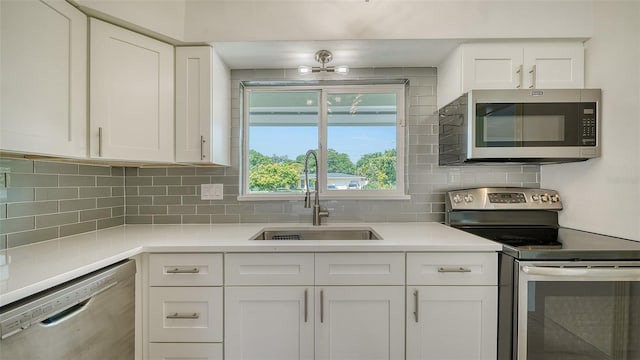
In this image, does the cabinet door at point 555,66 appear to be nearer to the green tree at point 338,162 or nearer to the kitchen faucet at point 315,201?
the green tree at point 338,162

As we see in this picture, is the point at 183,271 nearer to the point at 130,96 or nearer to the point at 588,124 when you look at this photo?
the point at 130,96

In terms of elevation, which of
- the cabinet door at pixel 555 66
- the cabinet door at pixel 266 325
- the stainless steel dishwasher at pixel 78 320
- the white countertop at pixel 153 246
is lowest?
the cabinet door at pixel 266 325

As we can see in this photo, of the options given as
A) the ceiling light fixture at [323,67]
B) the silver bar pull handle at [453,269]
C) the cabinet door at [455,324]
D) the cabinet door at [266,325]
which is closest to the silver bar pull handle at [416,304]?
the cabinet door at [455,324]

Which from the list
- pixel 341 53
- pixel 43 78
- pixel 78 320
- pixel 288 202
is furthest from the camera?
pixel 288 202

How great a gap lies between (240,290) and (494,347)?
1.33m

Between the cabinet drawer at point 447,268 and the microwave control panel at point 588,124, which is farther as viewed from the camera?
the microwave control panel at point 588,124

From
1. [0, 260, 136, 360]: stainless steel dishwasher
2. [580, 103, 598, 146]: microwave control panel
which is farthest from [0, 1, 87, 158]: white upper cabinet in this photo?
[580, 103, 598, 146]: microwave control panel

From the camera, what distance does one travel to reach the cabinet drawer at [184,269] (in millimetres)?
1430

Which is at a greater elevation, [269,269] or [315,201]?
[315,201]

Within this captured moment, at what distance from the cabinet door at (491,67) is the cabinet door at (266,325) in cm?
156

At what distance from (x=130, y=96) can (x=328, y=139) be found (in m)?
1.27

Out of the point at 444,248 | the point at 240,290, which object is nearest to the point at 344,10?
the point at 444,248

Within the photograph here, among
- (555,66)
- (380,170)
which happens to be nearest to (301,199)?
(380,170)

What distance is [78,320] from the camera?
3.44 ft
